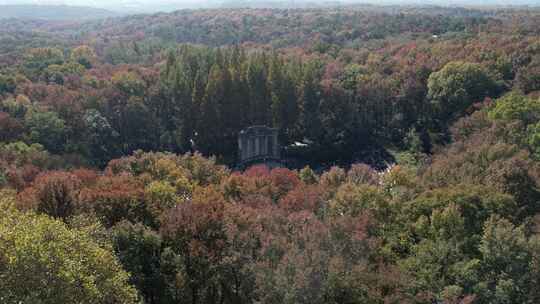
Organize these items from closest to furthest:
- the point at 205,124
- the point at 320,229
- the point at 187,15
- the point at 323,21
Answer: the point at 320,229, the point at 205,124, the point at 323,21, the point at 187,15

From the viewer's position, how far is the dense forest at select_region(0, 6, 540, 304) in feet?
65.0

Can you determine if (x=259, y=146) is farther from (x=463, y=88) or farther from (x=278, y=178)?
(x=463, y=88)

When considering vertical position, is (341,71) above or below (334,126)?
above

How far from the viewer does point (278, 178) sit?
36000 millimetres

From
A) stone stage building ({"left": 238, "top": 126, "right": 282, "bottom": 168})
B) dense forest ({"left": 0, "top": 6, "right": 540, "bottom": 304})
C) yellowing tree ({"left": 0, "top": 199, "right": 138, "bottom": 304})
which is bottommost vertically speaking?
stone stage building ({"left": 238, "top": 126, "right": 282, "bottom": 168})

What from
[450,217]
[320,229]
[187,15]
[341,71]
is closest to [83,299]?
[320,229]

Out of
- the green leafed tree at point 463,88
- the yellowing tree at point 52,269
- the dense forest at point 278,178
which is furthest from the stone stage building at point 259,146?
the yellowing tree at point 52,269

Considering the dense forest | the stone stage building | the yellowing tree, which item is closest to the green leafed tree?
the dense forest

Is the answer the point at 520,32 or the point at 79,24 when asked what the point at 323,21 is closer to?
the point at 520,32

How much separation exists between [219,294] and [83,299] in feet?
27.7

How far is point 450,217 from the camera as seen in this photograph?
2584 cm

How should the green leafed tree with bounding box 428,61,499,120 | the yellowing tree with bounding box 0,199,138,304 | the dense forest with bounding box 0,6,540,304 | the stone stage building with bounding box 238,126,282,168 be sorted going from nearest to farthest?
the yellowing tree with bounding box 0,199,138,304, the dense forest with bounding box 0,6,540,304, the stone stage building with bounding box 238,126,282,168, the green leafed tree with bounding box 428,61,499,120

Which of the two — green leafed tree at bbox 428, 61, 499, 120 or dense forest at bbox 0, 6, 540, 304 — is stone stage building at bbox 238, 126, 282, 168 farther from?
green leafed tree at bbox 428, 61, 499, 120

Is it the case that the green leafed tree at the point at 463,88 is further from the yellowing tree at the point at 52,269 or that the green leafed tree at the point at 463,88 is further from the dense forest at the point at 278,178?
the yellowing tree at the point at 52,269
